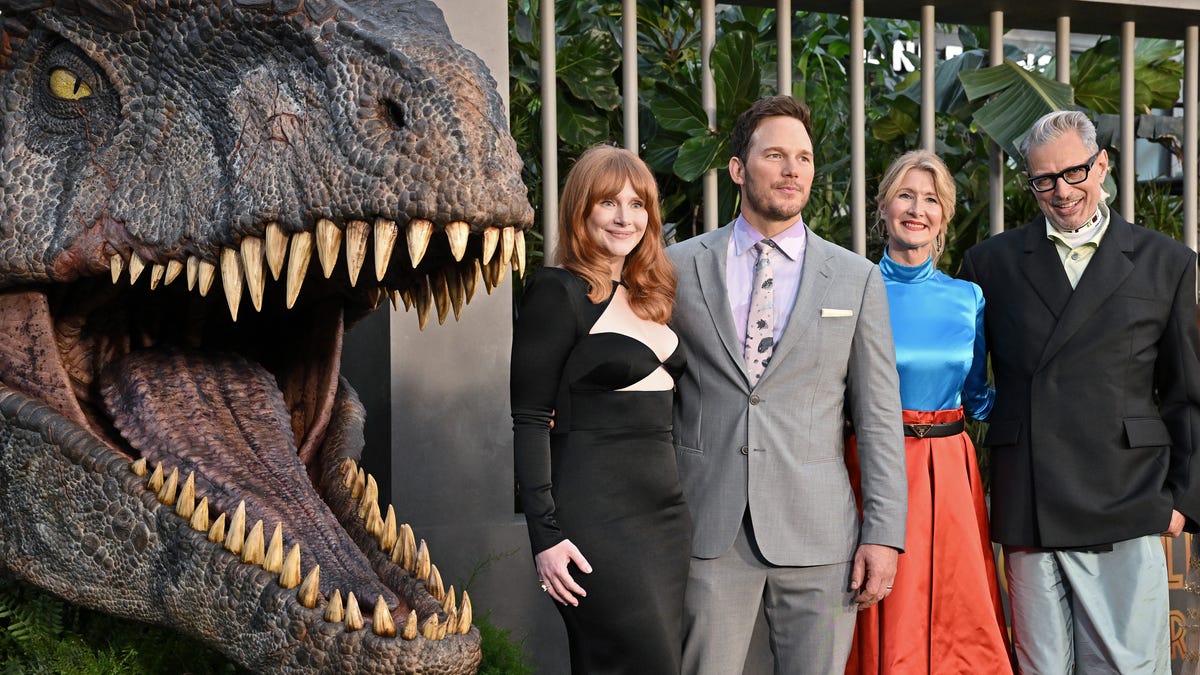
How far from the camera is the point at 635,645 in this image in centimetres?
288

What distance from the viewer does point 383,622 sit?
2143 millimetres

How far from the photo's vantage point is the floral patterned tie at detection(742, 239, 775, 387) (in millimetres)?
3232

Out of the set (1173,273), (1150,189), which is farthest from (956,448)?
(1150,189)

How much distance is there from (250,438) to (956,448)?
6.49ft

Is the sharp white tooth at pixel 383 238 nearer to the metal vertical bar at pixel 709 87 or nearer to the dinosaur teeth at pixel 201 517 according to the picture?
the dinosaur teeth at pixel 201 517

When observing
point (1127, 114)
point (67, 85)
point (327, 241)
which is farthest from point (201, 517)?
point (1127, 114)

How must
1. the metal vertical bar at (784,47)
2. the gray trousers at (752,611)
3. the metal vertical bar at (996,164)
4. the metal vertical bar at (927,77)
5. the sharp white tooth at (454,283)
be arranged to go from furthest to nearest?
1. the metal vertical bar at (996,164)
2. the metal vertical bar at (927,77)
3. the metal vertical bar at (784,47)
4. the gray trousers at (752,611)
5. the sharp white tooth at (454,283)

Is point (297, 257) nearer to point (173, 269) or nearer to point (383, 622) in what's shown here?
point (173, 269)

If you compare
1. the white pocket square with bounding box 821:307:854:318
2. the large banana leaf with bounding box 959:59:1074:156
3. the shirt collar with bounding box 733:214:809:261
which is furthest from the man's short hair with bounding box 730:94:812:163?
the large banana leaf with bounding box 959:59:1074:156

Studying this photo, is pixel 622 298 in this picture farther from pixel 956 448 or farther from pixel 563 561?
pixel 956 448

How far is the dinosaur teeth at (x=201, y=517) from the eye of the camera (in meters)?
2.32

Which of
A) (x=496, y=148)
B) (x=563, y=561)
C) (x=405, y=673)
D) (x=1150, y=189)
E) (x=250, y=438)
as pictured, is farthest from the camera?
(x=1150, y=189)

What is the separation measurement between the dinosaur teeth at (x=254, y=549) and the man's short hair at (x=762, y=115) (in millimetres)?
1675

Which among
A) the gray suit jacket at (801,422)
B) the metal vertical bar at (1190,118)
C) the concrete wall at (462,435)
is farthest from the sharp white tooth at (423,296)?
the metal vertical bar at (1190,118)
